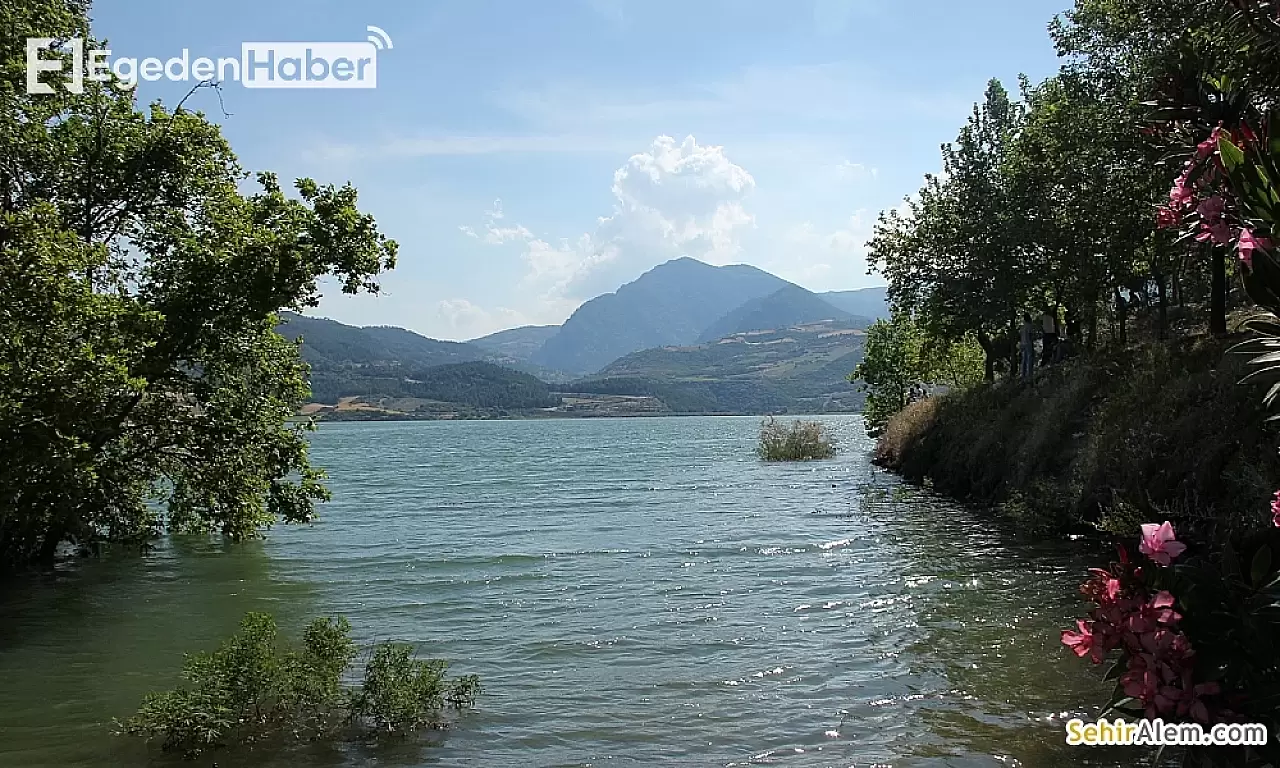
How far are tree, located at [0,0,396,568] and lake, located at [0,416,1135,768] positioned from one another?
2112 mm

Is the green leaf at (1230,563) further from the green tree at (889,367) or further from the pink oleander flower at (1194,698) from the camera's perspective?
the green tree at (889,367)

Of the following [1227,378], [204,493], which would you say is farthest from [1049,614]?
[204,493]

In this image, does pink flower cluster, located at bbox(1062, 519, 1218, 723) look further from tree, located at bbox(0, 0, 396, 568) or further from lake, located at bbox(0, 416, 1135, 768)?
tree, located at bbox(0, 0, 396, 568)

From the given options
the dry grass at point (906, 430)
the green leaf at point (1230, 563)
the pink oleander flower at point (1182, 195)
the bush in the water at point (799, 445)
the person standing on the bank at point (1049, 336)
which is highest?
the person standing on the bank at point (1049, 336)

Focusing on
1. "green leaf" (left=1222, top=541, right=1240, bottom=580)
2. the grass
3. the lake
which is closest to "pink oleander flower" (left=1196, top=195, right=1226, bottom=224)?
"green leaf" (left=1222, top=541, right=1240, bottom=580)

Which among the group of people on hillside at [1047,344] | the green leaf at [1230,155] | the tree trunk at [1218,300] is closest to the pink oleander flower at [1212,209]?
the green leaf at [1230,155]

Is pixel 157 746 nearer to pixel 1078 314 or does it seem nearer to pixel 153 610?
pixel 153 610

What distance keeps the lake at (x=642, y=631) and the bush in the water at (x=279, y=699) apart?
1.04 ft

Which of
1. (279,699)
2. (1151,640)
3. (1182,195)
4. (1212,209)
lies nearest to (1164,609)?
(1151,640)

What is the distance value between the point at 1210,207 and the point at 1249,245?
0.54 m

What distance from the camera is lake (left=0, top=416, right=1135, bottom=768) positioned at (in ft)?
30.6

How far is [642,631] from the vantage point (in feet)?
47.5

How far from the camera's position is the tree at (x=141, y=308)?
13.3 metres

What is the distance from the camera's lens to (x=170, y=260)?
1631 centimetres
